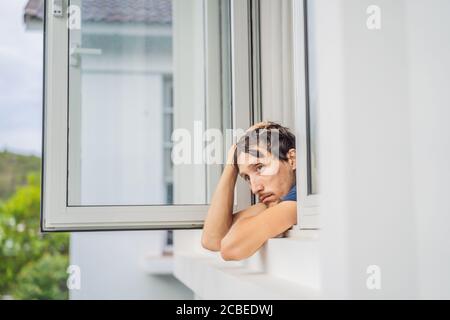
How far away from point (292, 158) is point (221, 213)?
0.98ft

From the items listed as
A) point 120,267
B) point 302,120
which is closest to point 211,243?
point 302,120

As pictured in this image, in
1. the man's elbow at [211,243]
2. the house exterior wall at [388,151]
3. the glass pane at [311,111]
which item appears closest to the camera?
the house exterior wall at [388,151]

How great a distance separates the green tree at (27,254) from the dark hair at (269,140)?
5.44 meters

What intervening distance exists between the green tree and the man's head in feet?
17.8

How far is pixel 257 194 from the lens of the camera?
2.02 m

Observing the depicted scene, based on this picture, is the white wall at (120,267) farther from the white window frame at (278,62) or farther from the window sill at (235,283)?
the white window frame at (278,62)

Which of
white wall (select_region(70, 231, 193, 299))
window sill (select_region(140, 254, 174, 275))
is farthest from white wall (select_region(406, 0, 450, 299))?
white wall (select_region(70, 231, 193, 299))

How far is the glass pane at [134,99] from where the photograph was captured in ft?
7.82

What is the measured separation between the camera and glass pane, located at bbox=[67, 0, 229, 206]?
93.8 inches

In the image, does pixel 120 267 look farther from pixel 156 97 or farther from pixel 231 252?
pixel 231 252

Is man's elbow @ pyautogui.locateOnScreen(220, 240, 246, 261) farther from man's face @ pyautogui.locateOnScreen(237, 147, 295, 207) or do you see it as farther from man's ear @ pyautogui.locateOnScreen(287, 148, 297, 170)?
man's ear @ pyautogui.locateOnScreen(287, 148, 297, 170)

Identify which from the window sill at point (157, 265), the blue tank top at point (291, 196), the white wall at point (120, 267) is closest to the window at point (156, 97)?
the blue tank top at point (291, 196)
